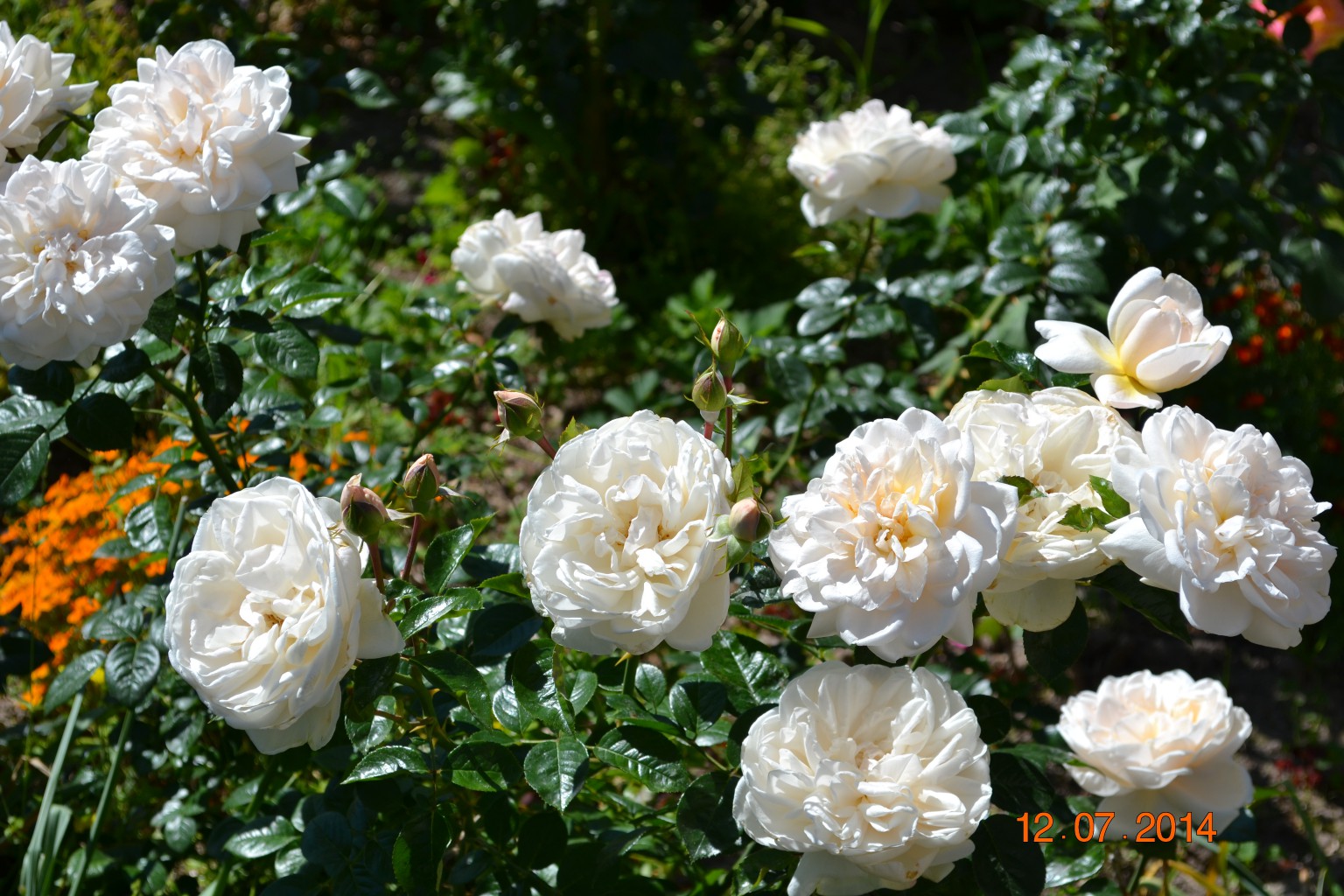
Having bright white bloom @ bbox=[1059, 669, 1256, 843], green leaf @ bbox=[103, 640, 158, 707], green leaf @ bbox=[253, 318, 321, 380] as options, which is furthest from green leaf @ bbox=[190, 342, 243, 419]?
bright white bloom @ bbox=[1059, 669, 1256, 843]

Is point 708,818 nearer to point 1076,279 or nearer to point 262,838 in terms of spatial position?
point 262,838

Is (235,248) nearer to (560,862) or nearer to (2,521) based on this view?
(560,862)

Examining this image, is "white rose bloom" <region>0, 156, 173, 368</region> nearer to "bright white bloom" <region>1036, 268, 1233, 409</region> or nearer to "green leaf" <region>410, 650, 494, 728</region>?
"green leaf" <region>410, 650, 494, 728</region>

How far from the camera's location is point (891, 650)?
71cm

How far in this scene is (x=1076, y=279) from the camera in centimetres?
155

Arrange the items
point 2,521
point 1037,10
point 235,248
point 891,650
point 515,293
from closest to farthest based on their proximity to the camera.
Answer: point 891,650
point 235,248
point 515,293
point 2,521
point 1037,10

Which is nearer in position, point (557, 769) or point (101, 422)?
point (557, 769)

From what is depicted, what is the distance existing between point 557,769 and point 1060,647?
42 centimetres

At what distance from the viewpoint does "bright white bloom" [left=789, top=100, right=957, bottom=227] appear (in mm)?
1471

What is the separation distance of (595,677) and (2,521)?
1836 millimetres

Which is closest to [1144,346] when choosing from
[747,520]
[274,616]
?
[747,520]

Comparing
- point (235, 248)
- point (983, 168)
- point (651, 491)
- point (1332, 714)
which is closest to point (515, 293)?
point (235, 248)

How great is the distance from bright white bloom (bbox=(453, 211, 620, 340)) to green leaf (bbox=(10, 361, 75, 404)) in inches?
20.0

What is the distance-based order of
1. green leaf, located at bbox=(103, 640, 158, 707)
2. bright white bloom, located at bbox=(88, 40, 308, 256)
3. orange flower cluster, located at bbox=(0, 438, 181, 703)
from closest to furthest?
1. bright white bloom, located at bbox=(88, 40, 308, 256)
2. green leaf, located at bbox=(103, 640, 158, 707)
3. orange flower cluster, located at bbox=(0, 438, 181, 703)
